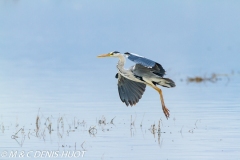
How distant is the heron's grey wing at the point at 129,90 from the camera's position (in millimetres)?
13508

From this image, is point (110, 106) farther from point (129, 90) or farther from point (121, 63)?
point (121, 63)

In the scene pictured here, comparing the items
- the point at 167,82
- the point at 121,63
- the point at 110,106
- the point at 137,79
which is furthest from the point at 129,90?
the point at 110,106

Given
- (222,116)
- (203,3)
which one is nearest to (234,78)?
(222,116)

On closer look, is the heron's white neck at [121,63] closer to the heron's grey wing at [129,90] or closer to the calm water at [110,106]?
the heron's grey wing at [129,90]

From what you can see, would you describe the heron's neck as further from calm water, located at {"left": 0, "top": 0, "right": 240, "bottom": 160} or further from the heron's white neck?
calm water, located at {"left": 0, "top": 0, "right": 240, "bottom": 160}

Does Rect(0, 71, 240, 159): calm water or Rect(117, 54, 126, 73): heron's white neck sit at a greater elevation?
Rect(117, 54, 126, 73): heron's white neck

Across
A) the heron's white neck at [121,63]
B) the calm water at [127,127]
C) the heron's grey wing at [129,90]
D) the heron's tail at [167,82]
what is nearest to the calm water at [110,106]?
the calm water at [127,127]

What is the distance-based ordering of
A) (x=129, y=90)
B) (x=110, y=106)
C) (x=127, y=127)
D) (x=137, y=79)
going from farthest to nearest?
(x=110, y=106) → (x=129, y=90) → (x=137, y=79) → (x=127, y=127)

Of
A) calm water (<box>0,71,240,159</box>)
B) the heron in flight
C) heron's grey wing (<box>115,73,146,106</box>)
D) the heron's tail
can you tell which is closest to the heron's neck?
the heron in flight

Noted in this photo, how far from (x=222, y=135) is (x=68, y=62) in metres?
17.4

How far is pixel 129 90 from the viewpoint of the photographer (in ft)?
44.6

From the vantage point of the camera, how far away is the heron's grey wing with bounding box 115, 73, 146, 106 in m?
13.5

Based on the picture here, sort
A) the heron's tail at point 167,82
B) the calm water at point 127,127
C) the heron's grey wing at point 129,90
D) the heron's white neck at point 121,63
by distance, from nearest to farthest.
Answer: the calm water at point 127,127, the heron's tail at point 167,82, the heron's white neck at point 121,63, the heron's grey wing at point 129,90

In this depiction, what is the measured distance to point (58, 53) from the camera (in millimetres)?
36188
